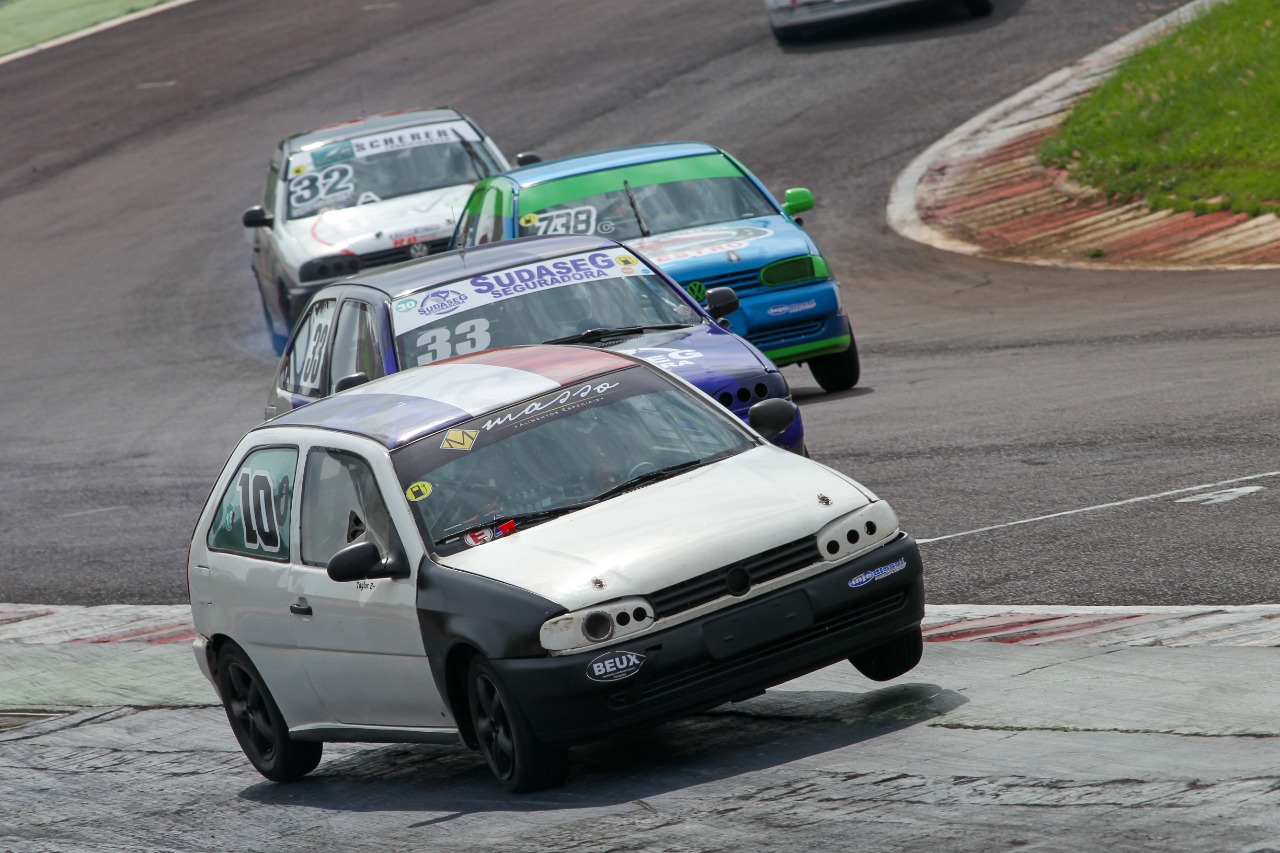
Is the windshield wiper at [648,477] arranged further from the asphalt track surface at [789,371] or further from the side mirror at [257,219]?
the side mirror at [257,219]

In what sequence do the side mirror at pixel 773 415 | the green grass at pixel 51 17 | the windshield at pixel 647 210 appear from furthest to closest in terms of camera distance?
1. the green grass at pixel 51 17
2. the windshield at pixel 647 210
3. the side mirror at pixel 773 415

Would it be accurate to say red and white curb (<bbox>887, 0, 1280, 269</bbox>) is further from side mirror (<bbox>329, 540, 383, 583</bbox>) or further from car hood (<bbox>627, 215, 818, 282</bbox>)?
side mirror (<bbox>329, 540, 383, 583</bbox>)

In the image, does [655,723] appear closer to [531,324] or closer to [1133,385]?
[531,324]

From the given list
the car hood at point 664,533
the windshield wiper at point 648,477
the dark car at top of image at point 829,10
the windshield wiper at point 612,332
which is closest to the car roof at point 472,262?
the windshield wiper at point 612,332

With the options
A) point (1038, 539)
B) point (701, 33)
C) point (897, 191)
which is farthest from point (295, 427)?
point (701, 33)

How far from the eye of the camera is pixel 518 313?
1081 centimetres

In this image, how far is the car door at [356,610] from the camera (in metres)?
7.14

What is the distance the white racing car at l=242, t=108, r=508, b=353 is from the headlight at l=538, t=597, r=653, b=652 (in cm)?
1133

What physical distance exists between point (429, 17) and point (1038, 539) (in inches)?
1102

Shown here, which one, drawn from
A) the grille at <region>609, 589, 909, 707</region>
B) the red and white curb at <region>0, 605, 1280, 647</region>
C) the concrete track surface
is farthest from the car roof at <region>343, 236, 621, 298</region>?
the grille at <region>609, 589, 909, 707</region>

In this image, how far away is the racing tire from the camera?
14617mm

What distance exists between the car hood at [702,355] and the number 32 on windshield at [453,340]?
0.75 m

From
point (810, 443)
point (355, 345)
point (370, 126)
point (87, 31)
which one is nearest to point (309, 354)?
point (355, 345)

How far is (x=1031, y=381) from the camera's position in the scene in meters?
13.8
